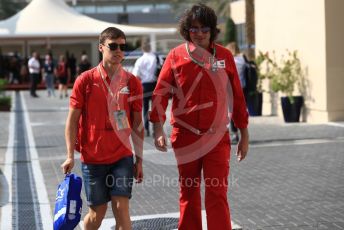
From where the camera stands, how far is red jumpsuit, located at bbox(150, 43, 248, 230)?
18.0 ft

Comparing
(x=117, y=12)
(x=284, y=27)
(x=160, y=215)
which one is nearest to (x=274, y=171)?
(x=160, y=215)

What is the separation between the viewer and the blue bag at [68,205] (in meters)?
5.34

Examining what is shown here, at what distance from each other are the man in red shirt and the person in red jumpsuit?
27cm

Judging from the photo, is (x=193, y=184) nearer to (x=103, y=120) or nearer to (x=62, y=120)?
(x=103, y=120)

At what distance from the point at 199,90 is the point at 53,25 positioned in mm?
32001

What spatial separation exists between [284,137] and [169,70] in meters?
9.13

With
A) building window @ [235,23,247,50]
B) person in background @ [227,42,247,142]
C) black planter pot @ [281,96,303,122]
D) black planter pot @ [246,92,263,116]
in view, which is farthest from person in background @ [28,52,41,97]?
person in background @ [227,42,247,142]

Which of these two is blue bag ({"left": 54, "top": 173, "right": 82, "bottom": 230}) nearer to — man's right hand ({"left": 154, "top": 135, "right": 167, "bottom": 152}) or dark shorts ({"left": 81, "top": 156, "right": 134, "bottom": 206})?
dark shorts ({"left": 81, "top": 156, "right": 134, "bottom": 206})

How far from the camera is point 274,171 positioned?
10.2 metres

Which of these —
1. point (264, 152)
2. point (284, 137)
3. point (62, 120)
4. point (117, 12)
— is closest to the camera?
point (264, 152)

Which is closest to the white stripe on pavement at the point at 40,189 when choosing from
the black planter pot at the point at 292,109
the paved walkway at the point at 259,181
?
the paved walkway at the point at 259,181

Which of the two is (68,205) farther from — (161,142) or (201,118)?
(201,118)

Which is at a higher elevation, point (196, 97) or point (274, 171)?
point (196, 97)

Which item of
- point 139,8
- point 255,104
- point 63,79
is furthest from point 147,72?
point 139,8
